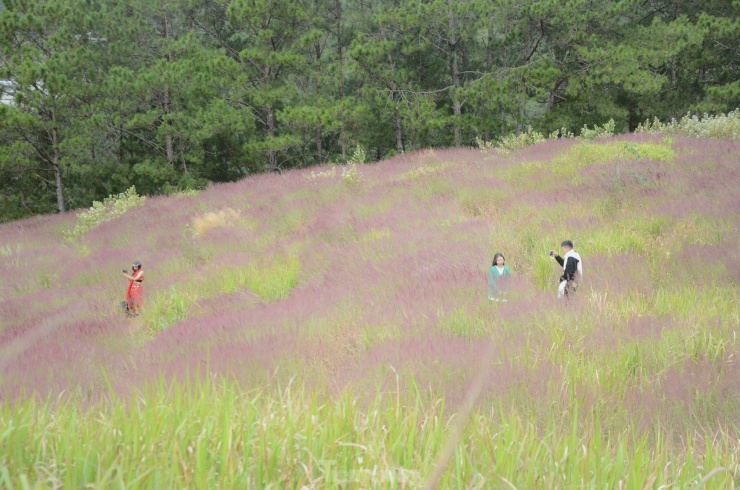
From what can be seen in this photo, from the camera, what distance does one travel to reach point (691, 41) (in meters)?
20.6

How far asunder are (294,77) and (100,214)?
1242 cm

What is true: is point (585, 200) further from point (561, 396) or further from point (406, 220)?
point (561, 396)

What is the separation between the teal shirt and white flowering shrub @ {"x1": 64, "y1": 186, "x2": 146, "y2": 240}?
12.8 m

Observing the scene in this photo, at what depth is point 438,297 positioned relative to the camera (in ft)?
18.6

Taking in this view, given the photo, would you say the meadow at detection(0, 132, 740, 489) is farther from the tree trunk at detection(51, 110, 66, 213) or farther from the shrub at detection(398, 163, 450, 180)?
the tree trunk at detection(51, 110, 66, 213)

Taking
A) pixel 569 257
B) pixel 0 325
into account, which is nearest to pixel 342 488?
pixel 569 257

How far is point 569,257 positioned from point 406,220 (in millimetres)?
4676

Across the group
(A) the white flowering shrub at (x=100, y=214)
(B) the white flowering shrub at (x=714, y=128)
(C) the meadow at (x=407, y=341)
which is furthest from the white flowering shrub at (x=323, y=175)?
(B) the white flowering shrub at (x=714, y=128)

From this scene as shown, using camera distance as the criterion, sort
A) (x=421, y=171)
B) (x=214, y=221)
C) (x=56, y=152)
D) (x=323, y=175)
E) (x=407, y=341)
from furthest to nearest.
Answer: (x=56, y=152), (x=323, y=175), (x=421, y=171), (x=214, y=221), (x=407, y=341)

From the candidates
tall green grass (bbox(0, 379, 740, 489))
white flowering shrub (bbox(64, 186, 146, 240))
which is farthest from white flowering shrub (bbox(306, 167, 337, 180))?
tall green grass (bbox(0, 379, 740, 489))

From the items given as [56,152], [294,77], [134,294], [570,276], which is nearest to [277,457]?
[570,276]

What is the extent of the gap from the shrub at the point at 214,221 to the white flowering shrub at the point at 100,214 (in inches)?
177

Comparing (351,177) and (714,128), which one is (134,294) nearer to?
(351,177)

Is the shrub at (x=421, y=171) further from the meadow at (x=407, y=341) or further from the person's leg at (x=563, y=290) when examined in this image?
the person's leg at (x=563, y=290)
